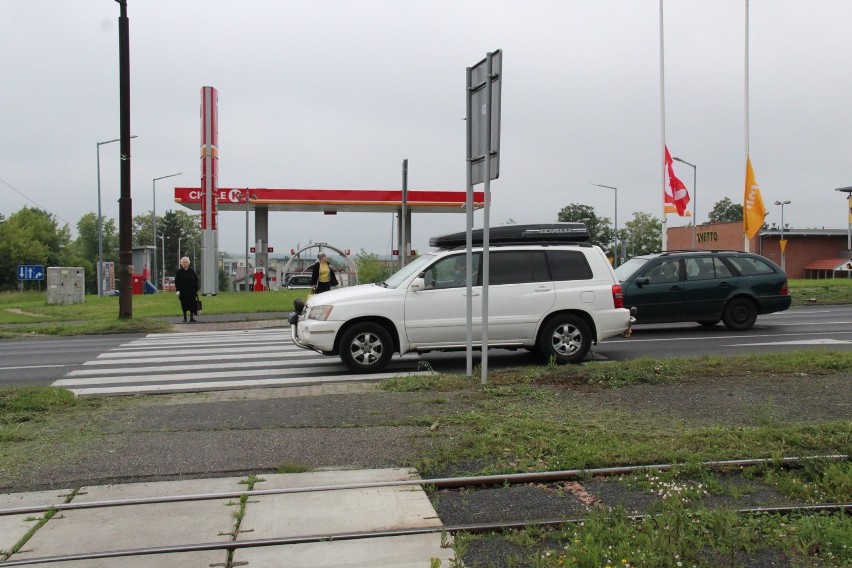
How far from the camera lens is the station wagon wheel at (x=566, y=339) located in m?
11.2

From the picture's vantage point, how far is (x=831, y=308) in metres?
22.1

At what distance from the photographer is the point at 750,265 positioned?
15609 millimetres

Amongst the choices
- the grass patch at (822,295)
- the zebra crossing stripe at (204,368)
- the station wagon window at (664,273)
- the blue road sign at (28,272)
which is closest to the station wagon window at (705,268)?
the station wagon window at (664,273)

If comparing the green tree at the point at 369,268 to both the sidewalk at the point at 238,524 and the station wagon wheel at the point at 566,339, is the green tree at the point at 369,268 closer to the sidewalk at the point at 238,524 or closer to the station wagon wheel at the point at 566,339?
the station wagon wheel at the point at 566,339

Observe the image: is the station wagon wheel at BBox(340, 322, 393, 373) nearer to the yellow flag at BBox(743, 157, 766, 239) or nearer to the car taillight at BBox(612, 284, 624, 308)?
the car taillight at BBox(612, 284, 624, 308)

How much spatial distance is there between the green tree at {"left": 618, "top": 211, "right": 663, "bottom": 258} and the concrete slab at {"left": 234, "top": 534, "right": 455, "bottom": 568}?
58.7 metres

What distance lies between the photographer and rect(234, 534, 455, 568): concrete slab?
4.14 m

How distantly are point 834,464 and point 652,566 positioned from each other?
7.32ft

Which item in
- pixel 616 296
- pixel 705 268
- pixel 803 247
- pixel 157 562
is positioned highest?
pixel 803 247

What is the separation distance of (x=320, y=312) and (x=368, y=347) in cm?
81

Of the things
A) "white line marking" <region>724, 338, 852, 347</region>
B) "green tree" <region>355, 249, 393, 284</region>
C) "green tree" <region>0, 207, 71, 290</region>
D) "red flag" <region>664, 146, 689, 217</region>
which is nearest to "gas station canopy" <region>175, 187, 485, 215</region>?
"green tree" <region>355, 249, 393, 284</region>

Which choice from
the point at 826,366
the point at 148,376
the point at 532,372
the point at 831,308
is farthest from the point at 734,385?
the point at 831,308

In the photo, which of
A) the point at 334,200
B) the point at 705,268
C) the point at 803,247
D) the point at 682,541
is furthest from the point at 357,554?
the point at 803,247

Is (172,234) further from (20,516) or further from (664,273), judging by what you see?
(20,516)
